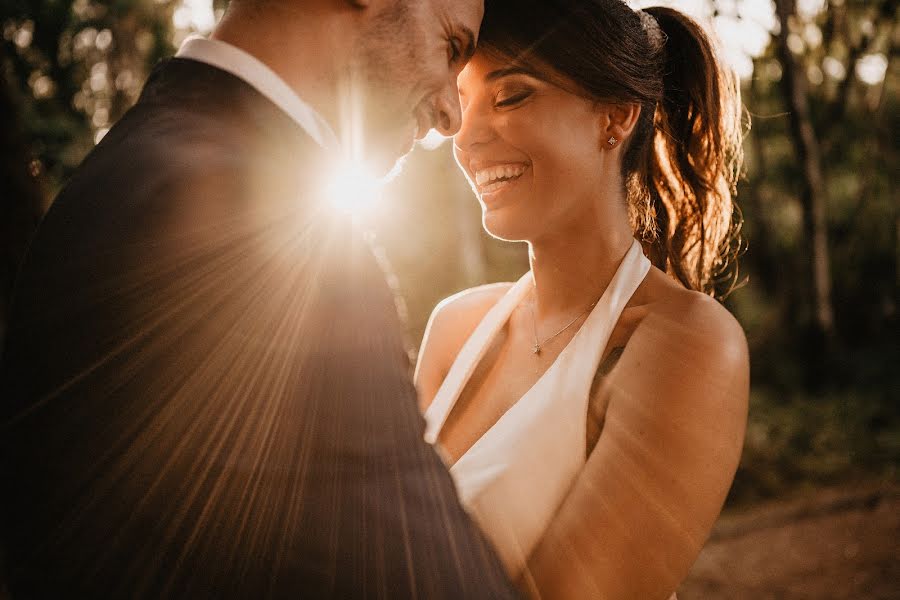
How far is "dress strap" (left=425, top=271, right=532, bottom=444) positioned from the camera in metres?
2.68

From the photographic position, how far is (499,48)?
2383 mm

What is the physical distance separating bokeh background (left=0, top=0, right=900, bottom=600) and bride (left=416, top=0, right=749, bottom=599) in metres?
0.33

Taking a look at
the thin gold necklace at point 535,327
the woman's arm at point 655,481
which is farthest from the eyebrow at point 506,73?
the woman's arm at point 655,481

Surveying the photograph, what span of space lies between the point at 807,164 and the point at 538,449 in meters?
9.08

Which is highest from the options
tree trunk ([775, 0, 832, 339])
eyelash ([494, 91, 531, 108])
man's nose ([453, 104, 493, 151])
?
eyelash ([494, 91, 531, 108])

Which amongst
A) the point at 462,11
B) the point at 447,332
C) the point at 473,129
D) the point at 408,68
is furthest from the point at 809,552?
the point at 408,68

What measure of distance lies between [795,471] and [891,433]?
1.71 metres

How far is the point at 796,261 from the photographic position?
13609 millimetres

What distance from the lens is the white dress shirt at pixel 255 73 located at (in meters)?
1.19

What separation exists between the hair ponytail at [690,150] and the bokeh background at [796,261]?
228 mm

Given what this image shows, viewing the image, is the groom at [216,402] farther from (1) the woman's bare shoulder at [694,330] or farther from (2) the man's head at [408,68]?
(1) the woman's bare shoulder at [694,330]

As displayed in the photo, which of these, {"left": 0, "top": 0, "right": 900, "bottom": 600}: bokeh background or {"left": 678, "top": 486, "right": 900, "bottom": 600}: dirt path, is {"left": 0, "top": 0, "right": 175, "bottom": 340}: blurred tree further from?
{"left": 678, "top": 486, "right": 900, "bottom": 600}: dirt path

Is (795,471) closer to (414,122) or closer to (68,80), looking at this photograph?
(414,122)

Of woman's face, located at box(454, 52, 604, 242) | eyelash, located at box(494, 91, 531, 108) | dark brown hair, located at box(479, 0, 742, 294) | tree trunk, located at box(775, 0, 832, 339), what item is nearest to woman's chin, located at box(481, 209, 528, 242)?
woman's face, located at box(454, 52, 604, 242)
